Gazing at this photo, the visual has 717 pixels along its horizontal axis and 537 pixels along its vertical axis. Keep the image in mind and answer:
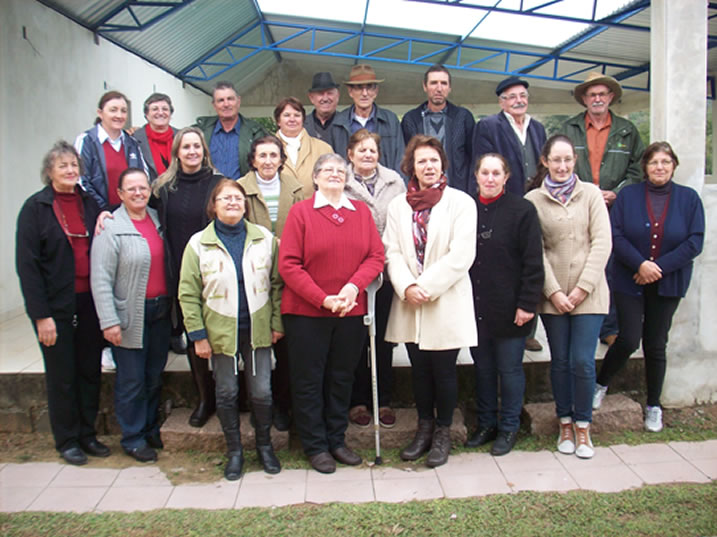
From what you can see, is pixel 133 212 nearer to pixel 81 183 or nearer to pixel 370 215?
pixel 81 183

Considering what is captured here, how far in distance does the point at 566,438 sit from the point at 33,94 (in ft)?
19.3

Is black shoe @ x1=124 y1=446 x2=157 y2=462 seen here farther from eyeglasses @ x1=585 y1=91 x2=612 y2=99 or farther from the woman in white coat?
eyeglasses @ x1=585 y1=91 x2=612 y2=99

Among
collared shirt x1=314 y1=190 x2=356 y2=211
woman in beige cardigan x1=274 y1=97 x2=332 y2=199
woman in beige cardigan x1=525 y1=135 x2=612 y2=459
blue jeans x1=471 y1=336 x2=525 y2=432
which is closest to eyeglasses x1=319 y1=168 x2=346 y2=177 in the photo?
collared shirt x1=314 y1=190 x2=356 y2=211

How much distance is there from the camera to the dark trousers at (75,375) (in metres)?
3.33

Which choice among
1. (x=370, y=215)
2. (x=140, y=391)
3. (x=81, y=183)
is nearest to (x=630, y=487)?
(x=370, y=215)

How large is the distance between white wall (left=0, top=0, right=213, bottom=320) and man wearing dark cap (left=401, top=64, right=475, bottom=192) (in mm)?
3837

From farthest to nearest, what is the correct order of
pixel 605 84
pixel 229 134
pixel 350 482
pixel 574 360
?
pixel 229 134 → pixel 605 84 → pixel 574 360 → pixel 350 482

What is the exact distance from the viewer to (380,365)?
3750 mm

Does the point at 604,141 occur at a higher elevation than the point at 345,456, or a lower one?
higher

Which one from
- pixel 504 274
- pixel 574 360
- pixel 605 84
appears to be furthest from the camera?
pixel 605 84

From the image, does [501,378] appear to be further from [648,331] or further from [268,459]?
[268,459]

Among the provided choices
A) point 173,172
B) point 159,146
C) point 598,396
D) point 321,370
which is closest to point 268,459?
point 321,370

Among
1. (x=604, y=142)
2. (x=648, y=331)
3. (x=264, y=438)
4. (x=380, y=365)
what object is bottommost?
(x=264, y=438)

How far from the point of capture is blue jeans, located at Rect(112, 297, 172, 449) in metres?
3.43
